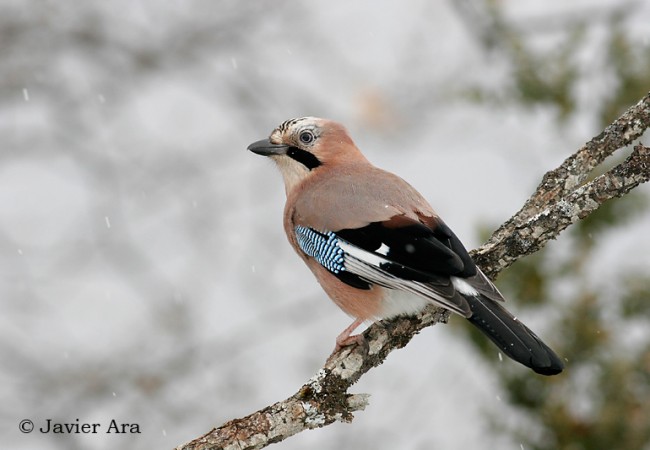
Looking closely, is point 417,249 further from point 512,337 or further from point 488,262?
point 512,337

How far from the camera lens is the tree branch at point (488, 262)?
3504 millimetres


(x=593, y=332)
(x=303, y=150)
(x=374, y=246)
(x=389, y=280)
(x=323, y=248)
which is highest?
(x=303, y=150)

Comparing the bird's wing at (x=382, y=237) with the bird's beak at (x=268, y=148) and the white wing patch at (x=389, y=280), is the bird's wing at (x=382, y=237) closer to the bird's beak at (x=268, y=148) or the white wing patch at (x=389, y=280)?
the white wing patch at (x=389, y=280)

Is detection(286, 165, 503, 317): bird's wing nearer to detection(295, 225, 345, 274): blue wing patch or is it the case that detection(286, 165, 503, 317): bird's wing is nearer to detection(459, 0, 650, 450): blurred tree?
detection(295, 225, 345, 274): blue wing patch

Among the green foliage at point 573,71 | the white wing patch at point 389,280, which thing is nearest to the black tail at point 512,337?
the white wing patch at point 389,280

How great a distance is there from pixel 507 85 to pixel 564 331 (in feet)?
6.03

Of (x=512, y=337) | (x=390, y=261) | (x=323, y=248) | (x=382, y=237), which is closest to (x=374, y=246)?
(x=382, y=237)

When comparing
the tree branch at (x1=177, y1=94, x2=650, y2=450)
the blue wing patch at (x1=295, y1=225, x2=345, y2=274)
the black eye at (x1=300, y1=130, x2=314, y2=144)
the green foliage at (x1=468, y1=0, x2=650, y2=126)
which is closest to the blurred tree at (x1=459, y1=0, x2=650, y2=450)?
the green foliage at (x1=468, y1=0, x2=650, y2=126)

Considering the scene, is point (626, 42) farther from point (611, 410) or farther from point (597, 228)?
point (611, 410)

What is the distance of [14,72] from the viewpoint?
26.8 ft

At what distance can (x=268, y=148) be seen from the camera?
5.27m

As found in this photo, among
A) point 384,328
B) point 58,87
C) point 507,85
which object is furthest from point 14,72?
point 384,328

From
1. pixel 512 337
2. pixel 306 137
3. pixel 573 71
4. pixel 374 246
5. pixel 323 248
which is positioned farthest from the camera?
pixel 573 71

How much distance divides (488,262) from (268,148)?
5.19 feet
